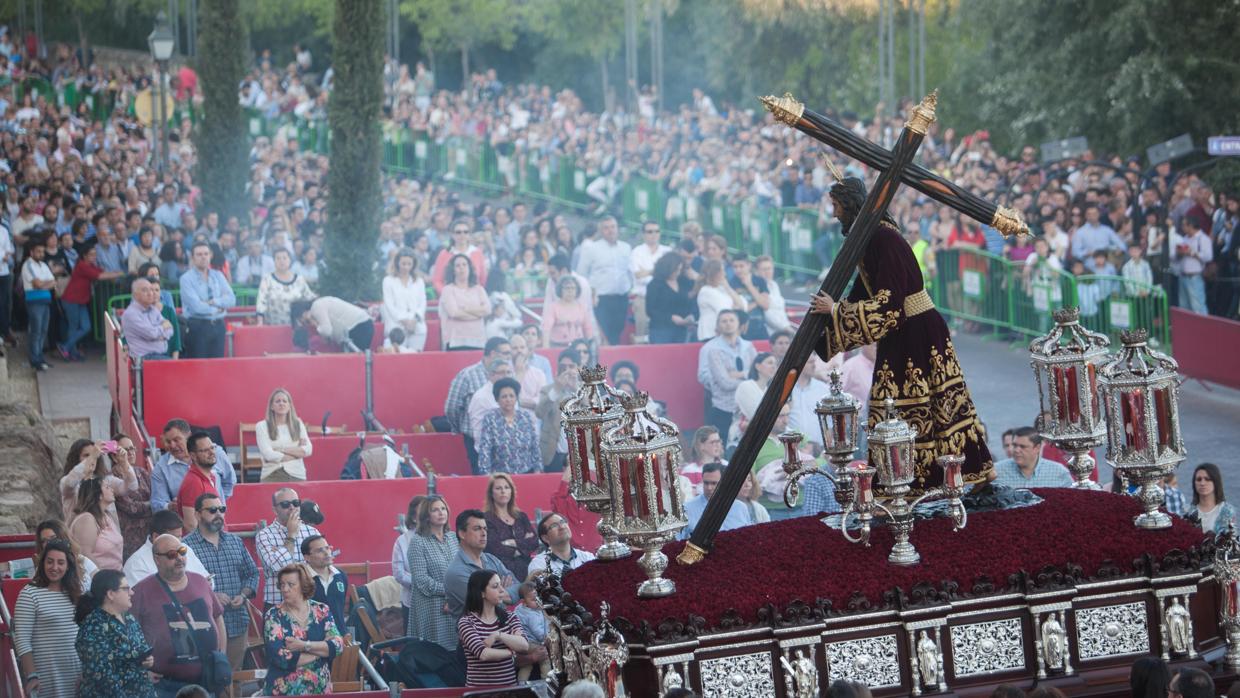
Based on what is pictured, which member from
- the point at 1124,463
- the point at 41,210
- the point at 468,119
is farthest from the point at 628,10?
the point at 1124,463

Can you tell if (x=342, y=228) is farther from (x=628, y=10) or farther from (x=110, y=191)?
(x=628, y=10)

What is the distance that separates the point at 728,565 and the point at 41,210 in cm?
1758

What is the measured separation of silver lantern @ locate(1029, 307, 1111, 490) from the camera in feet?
31.7

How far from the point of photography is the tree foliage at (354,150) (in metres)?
21.3

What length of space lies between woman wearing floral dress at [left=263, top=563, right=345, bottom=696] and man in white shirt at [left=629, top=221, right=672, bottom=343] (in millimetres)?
9415

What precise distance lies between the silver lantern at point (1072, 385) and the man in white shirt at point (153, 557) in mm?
5427

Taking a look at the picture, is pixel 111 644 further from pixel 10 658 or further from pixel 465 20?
pixel 465 20

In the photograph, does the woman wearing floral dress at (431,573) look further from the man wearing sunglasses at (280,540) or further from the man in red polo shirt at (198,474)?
the man in red polo shirt at (198,474)

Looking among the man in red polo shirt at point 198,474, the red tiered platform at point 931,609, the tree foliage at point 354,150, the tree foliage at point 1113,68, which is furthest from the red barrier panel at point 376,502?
the tree foliage at point 1113,68

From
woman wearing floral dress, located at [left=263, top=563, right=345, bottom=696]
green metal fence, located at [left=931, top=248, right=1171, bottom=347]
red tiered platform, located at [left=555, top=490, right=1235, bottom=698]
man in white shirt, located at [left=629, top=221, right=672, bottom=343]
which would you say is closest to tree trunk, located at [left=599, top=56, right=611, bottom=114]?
green metal fence, located at [left=931, top=248, right=1171, bottom=347]

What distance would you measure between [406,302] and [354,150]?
12.9 feet

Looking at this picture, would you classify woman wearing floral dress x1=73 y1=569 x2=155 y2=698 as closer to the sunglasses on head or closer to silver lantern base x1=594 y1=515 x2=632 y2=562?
the sunglasses on head

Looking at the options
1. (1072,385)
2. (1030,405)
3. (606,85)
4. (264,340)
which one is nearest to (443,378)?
(264,340)

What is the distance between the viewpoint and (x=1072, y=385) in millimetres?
9742
